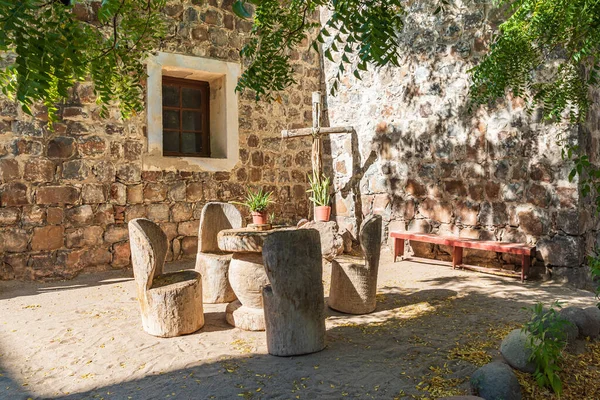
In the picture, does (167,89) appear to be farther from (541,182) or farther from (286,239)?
(541,182)

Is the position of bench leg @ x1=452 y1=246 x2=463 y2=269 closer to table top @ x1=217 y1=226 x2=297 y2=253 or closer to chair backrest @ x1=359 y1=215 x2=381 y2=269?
chair backrest @ x1=359 y1=215 x2=381 y2=269

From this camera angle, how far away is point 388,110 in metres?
6.66

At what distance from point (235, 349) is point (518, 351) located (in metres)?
1.80

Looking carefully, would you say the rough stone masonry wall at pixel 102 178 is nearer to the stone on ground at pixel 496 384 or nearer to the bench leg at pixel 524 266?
the bench leg at pixel 524 266

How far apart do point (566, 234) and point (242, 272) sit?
3.55 meters

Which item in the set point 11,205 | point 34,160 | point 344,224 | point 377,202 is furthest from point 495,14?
point 11,205

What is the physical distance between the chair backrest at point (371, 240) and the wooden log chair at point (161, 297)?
4.76 ft

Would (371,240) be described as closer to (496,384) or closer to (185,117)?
(496,384)

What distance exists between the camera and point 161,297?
3.38 m

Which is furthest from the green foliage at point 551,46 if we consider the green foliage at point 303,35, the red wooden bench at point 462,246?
the red wooden bench at point 462,246

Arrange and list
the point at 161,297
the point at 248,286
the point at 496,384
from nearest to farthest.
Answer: the point at 496,384, the point at 161,297, the point at 248,286

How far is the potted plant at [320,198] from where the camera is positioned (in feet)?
21.8

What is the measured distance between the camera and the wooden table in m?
3.55

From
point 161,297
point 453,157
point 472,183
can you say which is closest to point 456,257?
point 472,183
